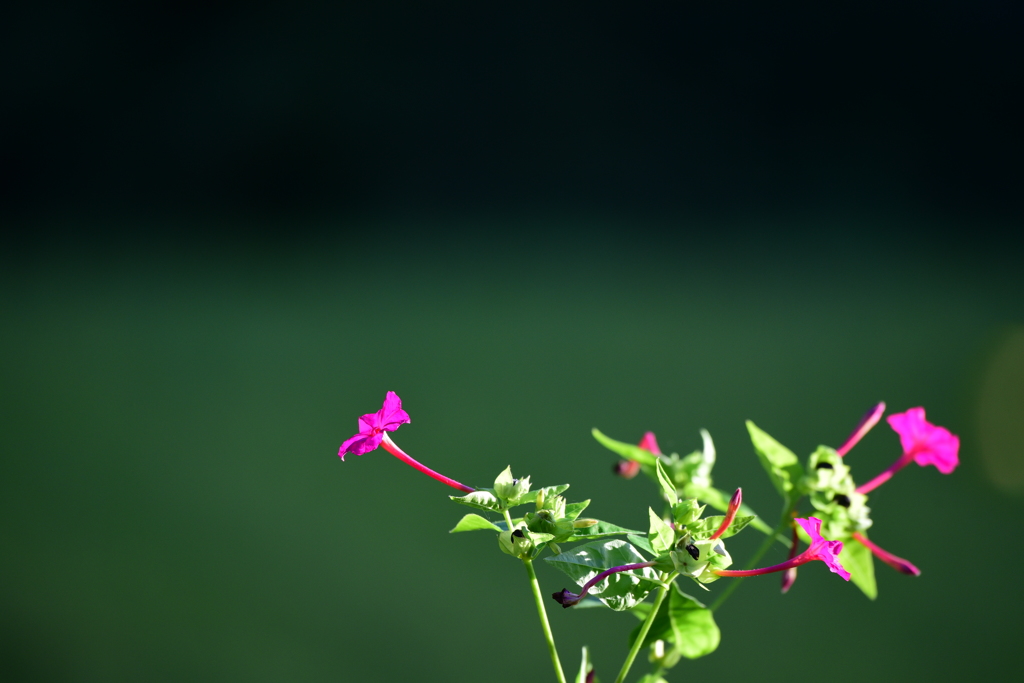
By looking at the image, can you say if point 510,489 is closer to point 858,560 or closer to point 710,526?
point 710,526

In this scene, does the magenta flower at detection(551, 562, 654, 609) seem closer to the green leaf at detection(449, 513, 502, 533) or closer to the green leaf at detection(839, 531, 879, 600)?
the green leaf at detection(449, 513, 502, 533)

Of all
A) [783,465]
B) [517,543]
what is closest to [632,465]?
[783,465]

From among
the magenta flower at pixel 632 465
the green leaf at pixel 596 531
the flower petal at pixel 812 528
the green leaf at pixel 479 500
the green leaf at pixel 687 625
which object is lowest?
the green leaf at pixel 687 625

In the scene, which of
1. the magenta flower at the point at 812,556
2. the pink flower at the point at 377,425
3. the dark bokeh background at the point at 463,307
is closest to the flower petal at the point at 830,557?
the magenta flower at the point at 812,556

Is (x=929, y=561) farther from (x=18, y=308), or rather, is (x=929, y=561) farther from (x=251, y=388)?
(x=18, y=308)

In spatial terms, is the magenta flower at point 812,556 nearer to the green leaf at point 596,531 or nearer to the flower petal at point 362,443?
the green leaf at point 596,531

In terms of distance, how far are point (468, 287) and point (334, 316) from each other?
0.34m

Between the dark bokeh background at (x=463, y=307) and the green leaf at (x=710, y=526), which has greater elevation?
the dark bokeh background at (x=463, y=307)

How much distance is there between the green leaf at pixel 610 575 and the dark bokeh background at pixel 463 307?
1317 mm

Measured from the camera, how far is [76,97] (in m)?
1.66

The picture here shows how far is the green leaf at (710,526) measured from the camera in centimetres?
36

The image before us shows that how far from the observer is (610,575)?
1.18ft

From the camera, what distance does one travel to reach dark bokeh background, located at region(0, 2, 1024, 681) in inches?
63.2

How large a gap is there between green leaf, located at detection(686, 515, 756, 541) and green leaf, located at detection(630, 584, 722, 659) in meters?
0.03
